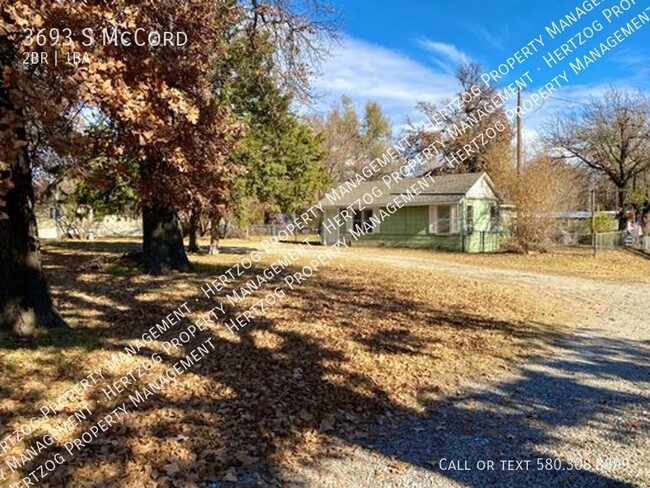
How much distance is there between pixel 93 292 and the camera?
8539 mm

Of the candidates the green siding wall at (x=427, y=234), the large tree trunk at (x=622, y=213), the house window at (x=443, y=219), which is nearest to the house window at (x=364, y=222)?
the green siding wall at (x=427, y=234)

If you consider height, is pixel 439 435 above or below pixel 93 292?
below

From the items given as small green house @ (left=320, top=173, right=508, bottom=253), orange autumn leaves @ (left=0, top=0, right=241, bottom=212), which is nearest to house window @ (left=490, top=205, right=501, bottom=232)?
small green house @ (left=320, top=173, right=508, bottom=253)

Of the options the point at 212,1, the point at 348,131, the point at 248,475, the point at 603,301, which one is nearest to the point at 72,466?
the point at 248,475

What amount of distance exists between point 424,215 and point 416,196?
1.21 metres

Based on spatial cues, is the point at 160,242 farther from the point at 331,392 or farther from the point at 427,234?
the point at 427,234

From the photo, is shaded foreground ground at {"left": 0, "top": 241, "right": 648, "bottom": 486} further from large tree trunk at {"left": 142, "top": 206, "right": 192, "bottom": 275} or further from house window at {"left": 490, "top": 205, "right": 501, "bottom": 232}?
house window at {"left": 490, "top": 205, "right": 501, "bottom": 232}

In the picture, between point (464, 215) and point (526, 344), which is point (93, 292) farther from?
point (464, 215)

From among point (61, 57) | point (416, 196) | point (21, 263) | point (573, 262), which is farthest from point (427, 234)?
point (61, 57)

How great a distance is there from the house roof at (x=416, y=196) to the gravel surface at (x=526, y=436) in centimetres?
1863

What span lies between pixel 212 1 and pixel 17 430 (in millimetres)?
7324

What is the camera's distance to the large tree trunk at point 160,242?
37.5 ft

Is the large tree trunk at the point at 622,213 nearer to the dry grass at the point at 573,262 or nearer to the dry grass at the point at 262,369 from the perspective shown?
the dry grass at the point at 573,262

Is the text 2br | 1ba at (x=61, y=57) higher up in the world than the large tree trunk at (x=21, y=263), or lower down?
higher up
